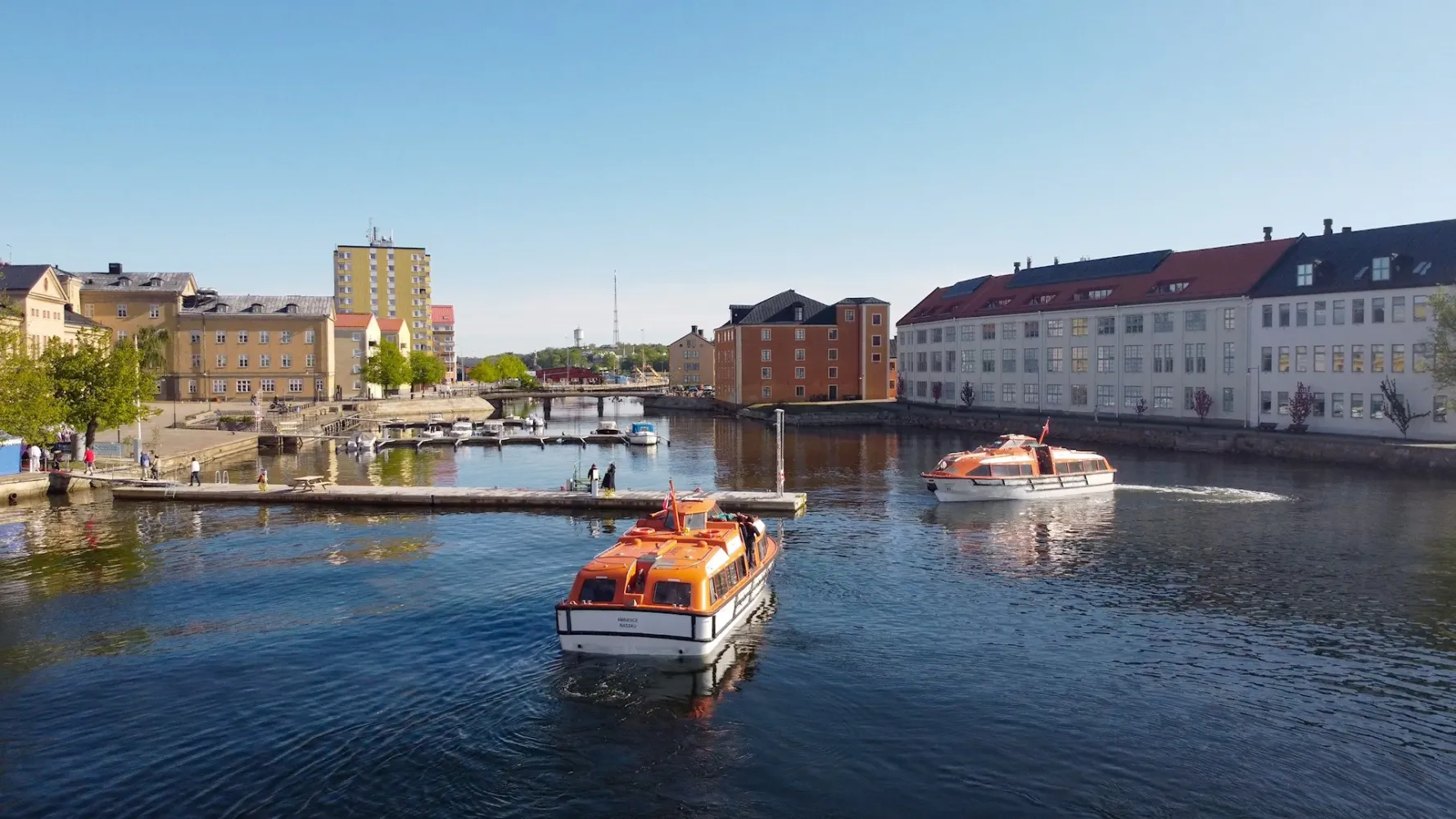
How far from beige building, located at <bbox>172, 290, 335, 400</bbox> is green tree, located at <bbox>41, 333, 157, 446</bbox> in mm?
69183

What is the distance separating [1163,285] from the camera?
3821 inches

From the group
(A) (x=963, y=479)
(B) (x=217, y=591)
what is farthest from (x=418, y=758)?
(A) (x=963, y=479)

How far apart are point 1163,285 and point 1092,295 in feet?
28.3

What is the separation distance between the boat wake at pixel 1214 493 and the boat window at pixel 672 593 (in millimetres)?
40505

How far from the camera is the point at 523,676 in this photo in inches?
1026

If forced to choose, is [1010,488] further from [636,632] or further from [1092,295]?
[1092,295]

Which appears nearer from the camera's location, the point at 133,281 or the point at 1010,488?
the point at 1010,488

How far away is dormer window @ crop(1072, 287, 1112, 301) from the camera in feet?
338

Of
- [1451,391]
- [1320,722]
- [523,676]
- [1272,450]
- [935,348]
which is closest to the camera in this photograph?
[1320,722]

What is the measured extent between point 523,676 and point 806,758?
861 centimetres

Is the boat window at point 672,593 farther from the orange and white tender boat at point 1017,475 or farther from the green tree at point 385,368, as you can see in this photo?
the green tree at point 385,368

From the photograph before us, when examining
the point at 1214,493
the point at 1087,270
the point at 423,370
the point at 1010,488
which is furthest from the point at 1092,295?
the point at 423,370

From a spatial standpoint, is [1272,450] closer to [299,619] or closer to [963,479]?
[963,479]

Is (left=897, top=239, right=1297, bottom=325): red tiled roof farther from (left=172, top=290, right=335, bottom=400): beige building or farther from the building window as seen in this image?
(left=172, top=290, right=335, bottom=400): beige building
